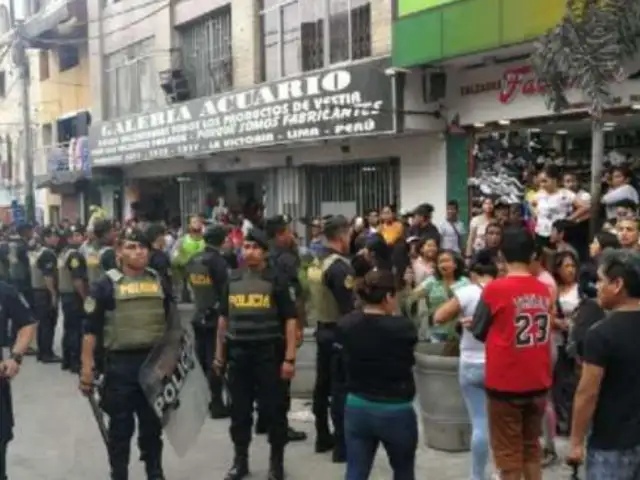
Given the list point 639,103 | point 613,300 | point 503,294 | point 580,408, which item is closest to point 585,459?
point 580,408

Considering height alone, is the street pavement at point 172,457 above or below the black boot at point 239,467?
below

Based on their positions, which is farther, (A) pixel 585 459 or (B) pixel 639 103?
(B) pixel 639 103

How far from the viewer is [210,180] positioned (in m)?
20.9

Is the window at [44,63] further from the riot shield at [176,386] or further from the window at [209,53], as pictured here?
the riot shield at [176,386]

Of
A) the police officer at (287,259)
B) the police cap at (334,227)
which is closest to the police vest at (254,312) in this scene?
the police officer at (287,259)

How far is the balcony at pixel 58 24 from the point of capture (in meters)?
26.1

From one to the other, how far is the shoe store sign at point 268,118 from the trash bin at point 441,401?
256 inches

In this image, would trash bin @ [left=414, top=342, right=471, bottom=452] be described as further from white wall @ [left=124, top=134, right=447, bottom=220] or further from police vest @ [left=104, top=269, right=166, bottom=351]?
white wall @ [left=124, top=134, right=447, bottom=220]

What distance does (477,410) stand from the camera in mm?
5312

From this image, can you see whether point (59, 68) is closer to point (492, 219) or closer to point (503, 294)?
point (492, 219)

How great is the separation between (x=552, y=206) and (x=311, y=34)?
7698 mm

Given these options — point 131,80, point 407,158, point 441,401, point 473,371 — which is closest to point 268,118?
point 407,158

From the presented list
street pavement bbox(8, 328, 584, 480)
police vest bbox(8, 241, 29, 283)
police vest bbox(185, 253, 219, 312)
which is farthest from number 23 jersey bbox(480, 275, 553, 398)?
police vest bbox(8, 241, 29, 283)

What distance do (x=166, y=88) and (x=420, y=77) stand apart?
9.61 m
